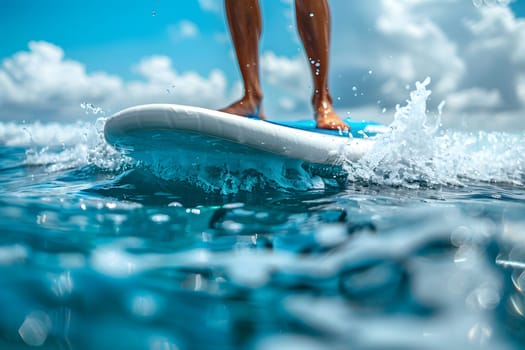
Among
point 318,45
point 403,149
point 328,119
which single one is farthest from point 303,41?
point 403,149

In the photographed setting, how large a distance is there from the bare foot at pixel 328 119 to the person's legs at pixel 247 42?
1.18 ft

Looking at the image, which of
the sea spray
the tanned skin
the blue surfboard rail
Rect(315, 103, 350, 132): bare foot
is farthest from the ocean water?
the tanned skin

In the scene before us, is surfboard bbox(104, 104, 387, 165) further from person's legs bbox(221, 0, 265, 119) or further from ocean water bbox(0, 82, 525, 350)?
→ person's legs bbox(221, 0, 265, 119)

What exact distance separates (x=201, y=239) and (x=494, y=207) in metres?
0.99

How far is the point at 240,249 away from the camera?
90 centimetres

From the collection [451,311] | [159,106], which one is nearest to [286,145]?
[159,106]

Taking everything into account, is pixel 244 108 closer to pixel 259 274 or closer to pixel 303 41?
pixel 303 41

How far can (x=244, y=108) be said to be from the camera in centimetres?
227

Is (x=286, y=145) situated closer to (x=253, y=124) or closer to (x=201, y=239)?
(x=253, y=124)

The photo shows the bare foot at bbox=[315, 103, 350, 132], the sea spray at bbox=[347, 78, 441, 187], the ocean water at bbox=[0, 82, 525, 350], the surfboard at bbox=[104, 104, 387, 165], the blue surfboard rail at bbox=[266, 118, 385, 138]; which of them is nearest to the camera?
the ocean water at bbox=[0, 82, 525, 350]

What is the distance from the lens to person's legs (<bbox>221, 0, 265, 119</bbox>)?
7.66 feet

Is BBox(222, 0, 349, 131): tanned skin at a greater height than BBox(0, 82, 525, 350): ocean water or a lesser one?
greater

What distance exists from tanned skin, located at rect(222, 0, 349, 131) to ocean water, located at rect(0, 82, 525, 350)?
103 centimetres

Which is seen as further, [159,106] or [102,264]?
[159,106]
